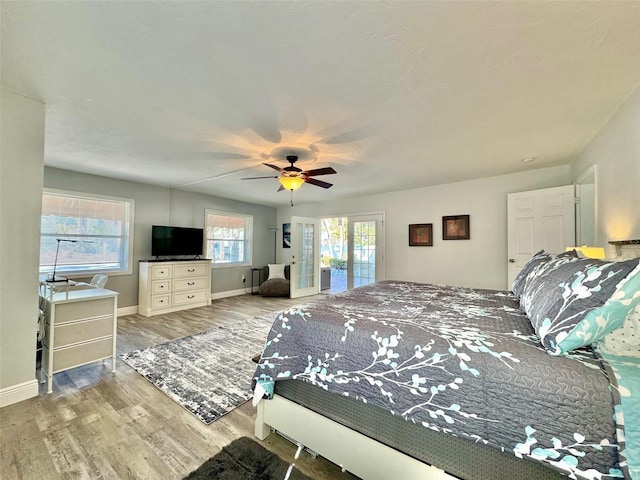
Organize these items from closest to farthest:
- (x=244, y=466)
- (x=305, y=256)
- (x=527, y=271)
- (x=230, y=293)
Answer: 1. (x=244, y=466)
2. (x=527, y=271)
3. (x=230, y=293)
4. (x=305, y=256)

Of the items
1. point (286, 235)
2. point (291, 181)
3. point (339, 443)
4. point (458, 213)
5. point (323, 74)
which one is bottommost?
point (339, 443)

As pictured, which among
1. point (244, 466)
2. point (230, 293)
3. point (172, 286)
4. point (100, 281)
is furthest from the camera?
point (230, 293)

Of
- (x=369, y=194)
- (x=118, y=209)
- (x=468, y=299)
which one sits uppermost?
(x=369, y=194)

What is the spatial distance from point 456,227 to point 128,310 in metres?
6.10

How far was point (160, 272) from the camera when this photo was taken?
4711 mm

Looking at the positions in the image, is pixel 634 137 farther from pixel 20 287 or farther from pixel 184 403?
pixel 20 287

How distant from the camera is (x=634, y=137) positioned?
6.40 feet

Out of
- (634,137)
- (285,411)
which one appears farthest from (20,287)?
(634,137)

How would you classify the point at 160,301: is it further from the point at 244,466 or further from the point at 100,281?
the point at 244,466

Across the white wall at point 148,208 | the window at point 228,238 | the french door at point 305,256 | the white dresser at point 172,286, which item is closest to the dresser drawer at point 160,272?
the white dresser at point 172,286

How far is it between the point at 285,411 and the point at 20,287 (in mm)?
2316

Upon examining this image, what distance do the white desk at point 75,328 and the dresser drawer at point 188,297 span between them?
237 centimetres

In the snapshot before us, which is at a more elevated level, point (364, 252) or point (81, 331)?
point (364, 252)

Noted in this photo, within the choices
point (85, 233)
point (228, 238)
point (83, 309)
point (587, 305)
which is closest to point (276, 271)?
point (228, 238)
